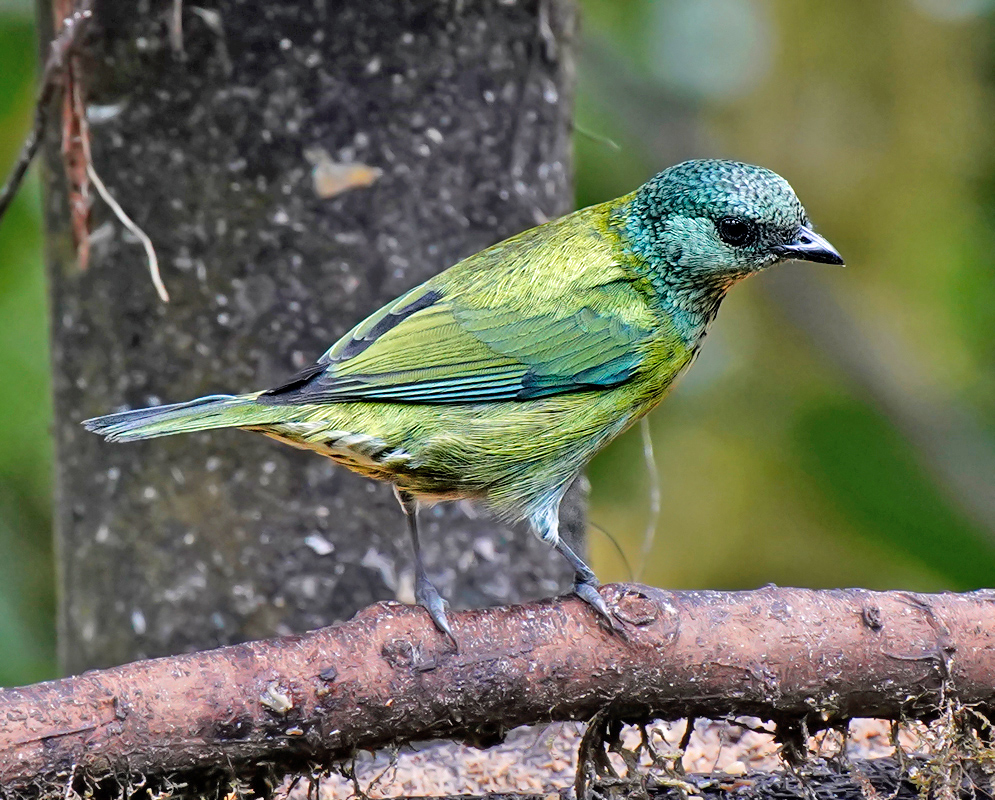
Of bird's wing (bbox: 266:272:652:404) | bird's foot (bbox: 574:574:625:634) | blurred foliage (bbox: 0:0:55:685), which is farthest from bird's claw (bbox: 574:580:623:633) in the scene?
blurred foliage (bbox: 0:0:55:685)

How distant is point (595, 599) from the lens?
2467 mm

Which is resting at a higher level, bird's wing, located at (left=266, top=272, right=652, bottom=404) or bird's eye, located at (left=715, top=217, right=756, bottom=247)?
bird's eye, located at (left=715, top=217, right=756, bottom=247)

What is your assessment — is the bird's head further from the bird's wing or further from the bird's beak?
the bird's wing

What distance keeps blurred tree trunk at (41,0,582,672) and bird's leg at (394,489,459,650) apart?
1.65ft

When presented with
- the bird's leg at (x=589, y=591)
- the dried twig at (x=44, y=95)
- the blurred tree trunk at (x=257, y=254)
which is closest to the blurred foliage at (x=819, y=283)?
the blurred tree trunk at (x=257, y=254)

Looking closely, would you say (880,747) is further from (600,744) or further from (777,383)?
(777,383)

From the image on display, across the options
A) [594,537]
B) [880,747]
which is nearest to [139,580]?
[880,747]

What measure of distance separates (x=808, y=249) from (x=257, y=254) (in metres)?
1.46

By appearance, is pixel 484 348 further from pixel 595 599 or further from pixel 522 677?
pixel 522 677

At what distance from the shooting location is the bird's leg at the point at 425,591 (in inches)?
94.4

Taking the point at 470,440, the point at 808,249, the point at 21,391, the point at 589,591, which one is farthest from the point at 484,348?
the point at 21,391

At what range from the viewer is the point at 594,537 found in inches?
219

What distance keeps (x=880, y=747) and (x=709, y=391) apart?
2455mm

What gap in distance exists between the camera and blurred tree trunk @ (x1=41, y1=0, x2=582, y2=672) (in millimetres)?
3305
